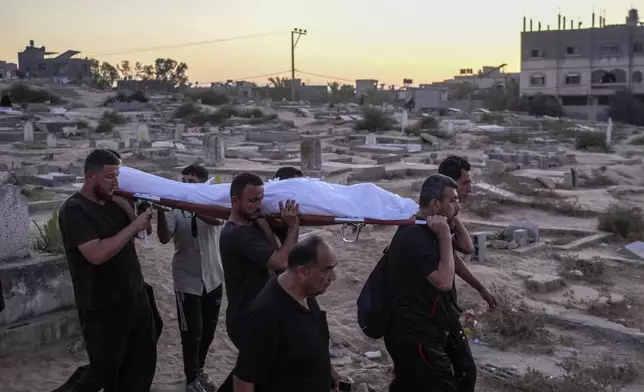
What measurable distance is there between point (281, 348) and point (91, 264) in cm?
139

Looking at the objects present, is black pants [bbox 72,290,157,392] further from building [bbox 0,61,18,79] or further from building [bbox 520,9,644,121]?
building [bbox 0,61,18,79]

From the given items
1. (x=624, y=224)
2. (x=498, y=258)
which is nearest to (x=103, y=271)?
(x=498, y=258)

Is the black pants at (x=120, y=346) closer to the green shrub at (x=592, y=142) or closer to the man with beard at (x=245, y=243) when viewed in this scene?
the man with beard at (x=245, y=243)

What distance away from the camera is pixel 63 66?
74875mm

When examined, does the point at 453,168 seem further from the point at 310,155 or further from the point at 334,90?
the point at 334,90

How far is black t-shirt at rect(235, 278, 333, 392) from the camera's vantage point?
2.61 m

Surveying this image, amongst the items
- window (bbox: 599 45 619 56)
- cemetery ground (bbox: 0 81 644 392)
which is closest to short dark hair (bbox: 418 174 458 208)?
cemetery ground (bbox: 0 81 644 392)

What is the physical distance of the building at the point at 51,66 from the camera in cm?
7347

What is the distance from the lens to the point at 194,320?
4.52 metres

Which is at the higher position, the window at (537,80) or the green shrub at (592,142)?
the window at (537,80)

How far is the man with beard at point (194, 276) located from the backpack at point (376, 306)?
A: 4.53ft

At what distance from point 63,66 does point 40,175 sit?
215 ft

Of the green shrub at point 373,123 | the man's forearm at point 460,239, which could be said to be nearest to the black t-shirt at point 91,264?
the man's forearm at point 460,239

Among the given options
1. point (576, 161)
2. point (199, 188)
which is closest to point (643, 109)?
point (576, 161)
